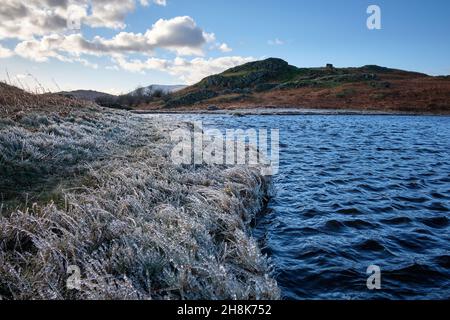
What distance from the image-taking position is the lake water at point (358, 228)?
6309mm

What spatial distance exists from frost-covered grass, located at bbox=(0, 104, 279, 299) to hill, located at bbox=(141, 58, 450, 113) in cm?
6004

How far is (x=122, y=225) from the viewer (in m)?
6.22

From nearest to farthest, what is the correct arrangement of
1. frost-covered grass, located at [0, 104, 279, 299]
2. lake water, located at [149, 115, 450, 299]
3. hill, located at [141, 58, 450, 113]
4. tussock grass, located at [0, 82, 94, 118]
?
frost-covered grass, located at [0, 104, 279, 299], lake water, located at [149, 115, 450, 299], tussock grass, located at [0, 82, 94, 118], hill, located at [141, 58, 450, 113]

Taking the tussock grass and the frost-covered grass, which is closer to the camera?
the frost-covered grass

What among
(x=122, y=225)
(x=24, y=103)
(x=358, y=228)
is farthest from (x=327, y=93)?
(x=122, y=225)

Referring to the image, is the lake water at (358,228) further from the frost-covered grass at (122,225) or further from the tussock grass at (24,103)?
the tussock grass at (24,103)

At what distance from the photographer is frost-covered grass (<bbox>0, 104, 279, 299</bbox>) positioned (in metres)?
4.92

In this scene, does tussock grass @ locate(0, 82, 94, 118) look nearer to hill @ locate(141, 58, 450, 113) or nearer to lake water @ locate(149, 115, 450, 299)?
lake water @ locate(149, 115, 450, 299)

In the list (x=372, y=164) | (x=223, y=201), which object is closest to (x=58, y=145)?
(x=223, y=201)

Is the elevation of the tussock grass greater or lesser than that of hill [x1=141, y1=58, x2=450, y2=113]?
lesser

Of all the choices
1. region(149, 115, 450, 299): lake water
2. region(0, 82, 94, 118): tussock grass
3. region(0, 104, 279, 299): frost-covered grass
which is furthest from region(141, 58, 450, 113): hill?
region(0, 104, 279, 299): frost-covered grass

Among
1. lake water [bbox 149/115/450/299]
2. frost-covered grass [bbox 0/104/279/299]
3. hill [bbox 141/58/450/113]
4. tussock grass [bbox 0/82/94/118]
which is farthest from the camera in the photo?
hill [bbox 141/58/450/113]

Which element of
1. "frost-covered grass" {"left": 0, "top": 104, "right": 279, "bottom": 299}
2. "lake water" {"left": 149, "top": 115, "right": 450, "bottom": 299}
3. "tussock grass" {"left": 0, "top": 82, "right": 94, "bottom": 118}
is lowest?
"lake water" {"left": 149, "top": 115, "right": 450, "bottom": 299}

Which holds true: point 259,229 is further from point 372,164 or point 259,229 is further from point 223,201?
point 372,164
